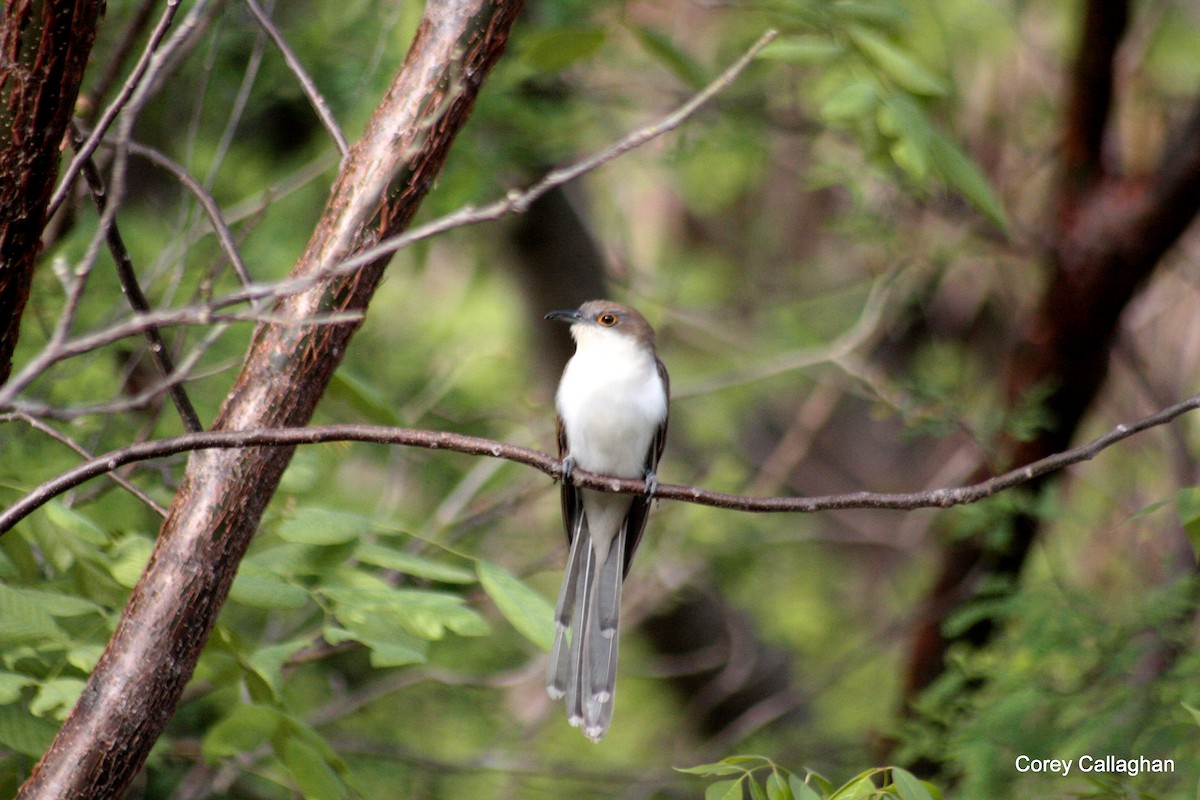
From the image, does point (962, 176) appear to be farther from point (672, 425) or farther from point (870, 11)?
point (672, 425)

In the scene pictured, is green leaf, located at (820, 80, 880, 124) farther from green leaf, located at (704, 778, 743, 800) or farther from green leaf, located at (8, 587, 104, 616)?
green leaf, located at (8, 587, 104, 616)

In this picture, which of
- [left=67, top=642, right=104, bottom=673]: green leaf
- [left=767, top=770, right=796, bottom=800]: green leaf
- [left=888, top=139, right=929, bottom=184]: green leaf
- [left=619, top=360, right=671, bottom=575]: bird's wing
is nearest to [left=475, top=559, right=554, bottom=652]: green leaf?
[left=767, top=770, right=796, bottom=800]: green leaf

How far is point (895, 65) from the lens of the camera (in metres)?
3.46

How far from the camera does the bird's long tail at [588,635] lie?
3.44 m

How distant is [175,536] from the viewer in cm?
248

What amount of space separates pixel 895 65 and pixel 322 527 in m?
2.09

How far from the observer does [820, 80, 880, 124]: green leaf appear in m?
3.29

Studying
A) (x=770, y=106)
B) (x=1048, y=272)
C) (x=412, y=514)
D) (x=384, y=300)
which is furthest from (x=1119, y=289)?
(x=384, y=300)

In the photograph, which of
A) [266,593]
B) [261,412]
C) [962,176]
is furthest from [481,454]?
[962,176]

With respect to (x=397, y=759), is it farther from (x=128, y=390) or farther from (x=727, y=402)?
(x=727, y=402)

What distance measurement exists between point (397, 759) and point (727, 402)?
11.4 ft

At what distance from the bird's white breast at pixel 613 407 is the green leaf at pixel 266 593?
1.68 metres

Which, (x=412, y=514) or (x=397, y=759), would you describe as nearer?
(x=397, y=759)

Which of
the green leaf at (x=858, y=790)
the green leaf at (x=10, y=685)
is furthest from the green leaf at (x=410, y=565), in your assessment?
the green leaf at (x=858, y=790)
